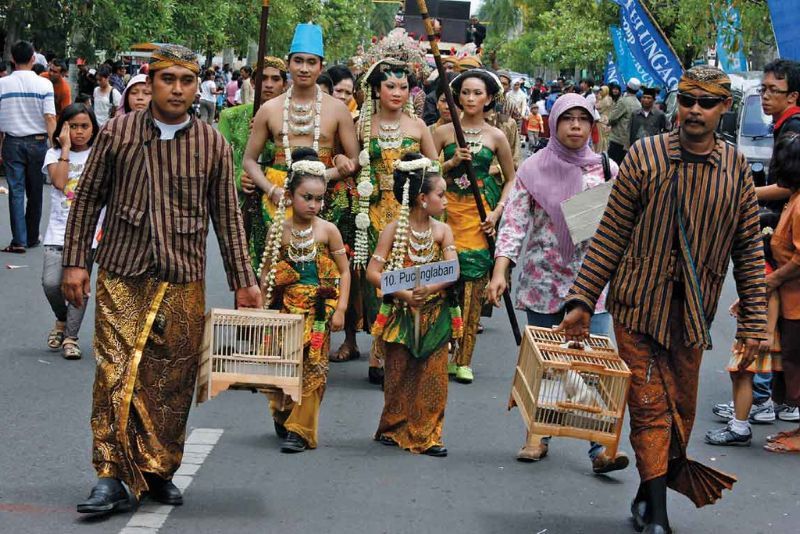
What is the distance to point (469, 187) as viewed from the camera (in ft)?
31.3

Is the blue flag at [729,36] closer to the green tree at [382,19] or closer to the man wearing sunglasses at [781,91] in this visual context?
the man wearing sunglasses at [781,91]

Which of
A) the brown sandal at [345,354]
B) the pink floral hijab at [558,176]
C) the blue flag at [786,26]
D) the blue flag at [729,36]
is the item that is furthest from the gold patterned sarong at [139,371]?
the blue flag at [729,36]

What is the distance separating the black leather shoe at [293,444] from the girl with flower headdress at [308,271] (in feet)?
0.04

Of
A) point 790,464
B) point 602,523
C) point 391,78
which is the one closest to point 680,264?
point 602,523

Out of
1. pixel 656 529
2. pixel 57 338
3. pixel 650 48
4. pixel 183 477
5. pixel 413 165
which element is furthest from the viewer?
pixel 650 48

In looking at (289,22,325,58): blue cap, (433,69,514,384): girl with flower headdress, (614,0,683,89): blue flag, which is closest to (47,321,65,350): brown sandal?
(289,22,325,58): blue cap

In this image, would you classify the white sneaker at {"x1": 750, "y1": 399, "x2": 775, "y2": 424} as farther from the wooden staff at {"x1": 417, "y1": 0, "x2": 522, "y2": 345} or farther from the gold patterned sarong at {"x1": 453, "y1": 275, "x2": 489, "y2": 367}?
the gold patterned sarong at {"x1": 453, "y1": 275, "x2": 489, "y2": 367}

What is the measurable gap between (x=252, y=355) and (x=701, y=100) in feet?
7.44

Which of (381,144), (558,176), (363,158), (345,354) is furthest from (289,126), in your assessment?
(558,176)

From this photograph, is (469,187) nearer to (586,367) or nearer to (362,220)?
(362,220)

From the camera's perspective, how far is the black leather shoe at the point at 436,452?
7.48 metres

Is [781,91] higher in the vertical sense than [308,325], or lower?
higher

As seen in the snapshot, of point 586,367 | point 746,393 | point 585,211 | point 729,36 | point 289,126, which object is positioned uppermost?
point 729,36

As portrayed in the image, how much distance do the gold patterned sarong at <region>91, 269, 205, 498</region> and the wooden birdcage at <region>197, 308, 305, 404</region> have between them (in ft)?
0.36
